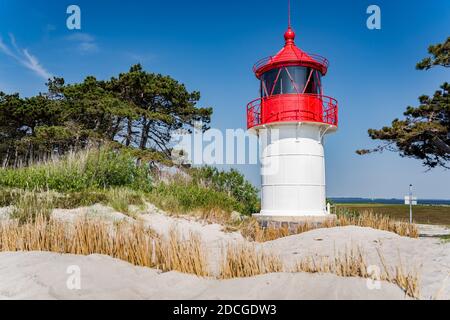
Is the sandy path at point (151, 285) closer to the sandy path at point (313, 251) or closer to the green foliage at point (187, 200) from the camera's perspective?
the sandy path at point (313, 251)

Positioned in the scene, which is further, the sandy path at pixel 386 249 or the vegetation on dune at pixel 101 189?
the vegetation on dune at pixel 101 189

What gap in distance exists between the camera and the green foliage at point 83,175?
12961 millimetres

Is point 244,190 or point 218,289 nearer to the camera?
A: point 218,289

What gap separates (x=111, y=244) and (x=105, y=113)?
1865 cm

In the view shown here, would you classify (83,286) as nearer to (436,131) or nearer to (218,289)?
(218,289)

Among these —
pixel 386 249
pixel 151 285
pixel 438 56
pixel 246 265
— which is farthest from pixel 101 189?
pixel 438 56

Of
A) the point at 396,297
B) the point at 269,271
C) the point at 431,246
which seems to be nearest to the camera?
the point at 396,297

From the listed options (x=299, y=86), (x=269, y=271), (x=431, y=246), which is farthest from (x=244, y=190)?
(x=269, y=271)

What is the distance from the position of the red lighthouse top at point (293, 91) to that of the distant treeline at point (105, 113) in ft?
39.4

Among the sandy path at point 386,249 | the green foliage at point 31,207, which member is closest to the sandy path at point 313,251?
the sandy path at point 386,249

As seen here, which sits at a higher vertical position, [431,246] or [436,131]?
[436,131]

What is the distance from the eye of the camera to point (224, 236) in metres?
11.9

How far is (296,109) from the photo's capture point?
1342 cm

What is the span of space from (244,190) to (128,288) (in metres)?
13.3
